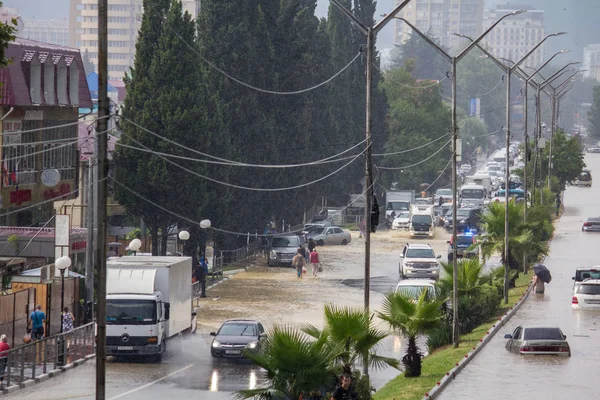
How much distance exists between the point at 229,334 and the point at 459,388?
35.3 feet

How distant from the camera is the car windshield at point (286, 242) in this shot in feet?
232

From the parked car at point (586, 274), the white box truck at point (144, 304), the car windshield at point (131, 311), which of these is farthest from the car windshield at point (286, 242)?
the car windshield at point (131, 311)

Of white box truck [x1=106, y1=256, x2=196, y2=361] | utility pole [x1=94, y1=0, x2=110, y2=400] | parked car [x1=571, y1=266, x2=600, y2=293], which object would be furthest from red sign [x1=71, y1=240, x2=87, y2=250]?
utility pole [x1=94, y1=0, x2=110, y2=400]

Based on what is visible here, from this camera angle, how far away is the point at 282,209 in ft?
252

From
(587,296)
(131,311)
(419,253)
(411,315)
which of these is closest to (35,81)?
(131,311)

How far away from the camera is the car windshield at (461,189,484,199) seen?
104 m

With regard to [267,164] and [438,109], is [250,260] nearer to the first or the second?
[267,164]

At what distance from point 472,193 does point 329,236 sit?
990 inches

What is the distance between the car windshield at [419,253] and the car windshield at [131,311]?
25.6m

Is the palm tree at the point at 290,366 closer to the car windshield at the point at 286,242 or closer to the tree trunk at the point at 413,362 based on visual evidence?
the tree trunk at the point at 413,362

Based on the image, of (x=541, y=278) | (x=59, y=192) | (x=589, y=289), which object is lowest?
(x=589, y=289)

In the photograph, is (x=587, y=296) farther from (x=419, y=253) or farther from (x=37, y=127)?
(x=37, y=127)

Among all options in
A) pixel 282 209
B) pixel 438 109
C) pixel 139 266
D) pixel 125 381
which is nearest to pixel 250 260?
pixel 282 209

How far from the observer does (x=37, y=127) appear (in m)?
57.5
